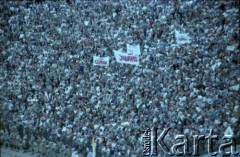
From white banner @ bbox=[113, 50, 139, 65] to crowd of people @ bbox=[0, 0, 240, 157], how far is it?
0.82 ft

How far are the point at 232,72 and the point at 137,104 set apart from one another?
3540mm

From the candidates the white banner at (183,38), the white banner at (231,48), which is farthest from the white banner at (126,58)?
the white banner at (231,48)

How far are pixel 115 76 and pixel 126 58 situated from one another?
1.01 meters

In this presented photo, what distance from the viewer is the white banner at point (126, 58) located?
23297 millimetres

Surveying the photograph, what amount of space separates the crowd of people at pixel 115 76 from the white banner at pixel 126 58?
→ 25cm

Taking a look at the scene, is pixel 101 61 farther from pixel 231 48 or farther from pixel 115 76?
pixel 231 48

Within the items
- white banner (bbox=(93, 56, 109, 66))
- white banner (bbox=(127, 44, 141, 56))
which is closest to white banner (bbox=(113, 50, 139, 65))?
white banner (bbox=(127, 44, 141, 56))

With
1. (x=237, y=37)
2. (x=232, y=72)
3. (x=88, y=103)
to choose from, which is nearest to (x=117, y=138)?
(x=88, y=103)

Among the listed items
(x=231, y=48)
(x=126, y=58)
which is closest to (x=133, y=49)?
(x=126, y=58)

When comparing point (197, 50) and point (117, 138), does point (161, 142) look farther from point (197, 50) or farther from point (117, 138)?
point (197, 50)

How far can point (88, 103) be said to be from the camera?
22156mm

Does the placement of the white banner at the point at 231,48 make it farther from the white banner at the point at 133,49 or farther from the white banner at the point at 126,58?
the white banner at the point at 133,49

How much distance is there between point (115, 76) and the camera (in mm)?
23031

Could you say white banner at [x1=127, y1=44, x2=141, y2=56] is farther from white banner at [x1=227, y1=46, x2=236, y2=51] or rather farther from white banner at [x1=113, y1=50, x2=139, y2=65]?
white banner at [x1=227, y1=46, x2=236, y2=51]
